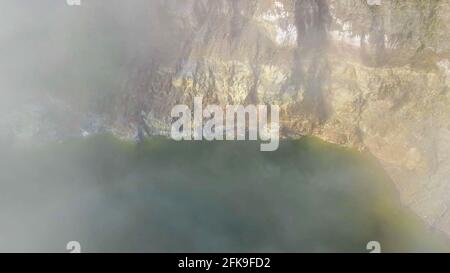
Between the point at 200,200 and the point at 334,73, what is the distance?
1287 cm

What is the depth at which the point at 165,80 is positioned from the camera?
34.0m

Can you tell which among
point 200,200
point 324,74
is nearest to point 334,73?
point 324,74

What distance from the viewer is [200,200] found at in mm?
30750

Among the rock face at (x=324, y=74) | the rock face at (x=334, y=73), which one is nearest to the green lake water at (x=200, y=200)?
the rock face at (x=324, y=74)

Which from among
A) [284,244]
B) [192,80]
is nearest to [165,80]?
[192,80]

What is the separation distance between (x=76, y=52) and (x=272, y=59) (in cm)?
1457

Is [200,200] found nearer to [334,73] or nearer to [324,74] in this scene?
[324,74]

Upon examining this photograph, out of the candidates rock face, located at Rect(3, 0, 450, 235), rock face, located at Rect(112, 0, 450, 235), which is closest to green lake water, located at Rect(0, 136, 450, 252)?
rock face, located at Rect(3, 0, 450, 235)

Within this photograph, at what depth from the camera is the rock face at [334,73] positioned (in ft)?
98.0

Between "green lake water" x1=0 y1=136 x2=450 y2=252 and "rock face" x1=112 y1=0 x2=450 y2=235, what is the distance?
5.76ft

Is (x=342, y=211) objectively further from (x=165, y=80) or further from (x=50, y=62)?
(x=50, y=62)

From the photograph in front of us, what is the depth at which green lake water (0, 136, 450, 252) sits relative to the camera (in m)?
28.4

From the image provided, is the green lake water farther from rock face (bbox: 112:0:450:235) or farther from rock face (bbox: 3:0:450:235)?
rock face (bbox: 112:0:450:235)

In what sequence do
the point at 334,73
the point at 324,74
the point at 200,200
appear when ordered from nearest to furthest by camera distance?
1. the point at 200,200
2. the point at 334,73
3. the point at 324,74
